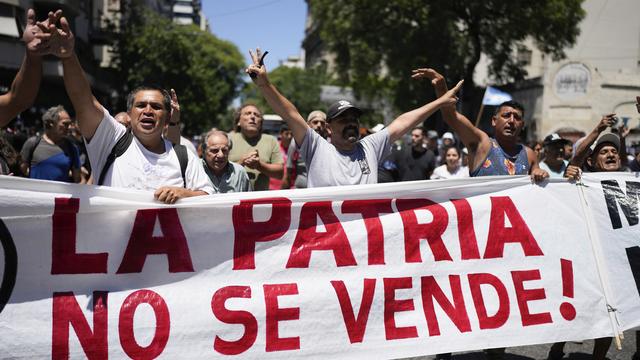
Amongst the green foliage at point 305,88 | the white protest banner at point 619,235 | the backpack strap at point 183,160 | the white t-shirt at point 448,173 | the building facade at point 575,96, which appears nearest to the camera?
the backpack strap at point 183,160

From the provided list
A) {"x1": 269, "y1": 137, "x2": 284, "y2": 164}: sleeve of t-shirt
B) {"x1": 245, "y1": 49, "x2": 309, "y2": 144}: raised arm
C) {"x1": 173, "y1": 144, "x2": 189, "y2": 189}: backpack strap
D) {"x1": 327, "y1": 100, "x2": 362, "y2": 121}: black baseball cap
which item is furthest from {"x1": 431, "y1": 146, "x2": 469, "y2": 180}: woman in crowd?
{"x1": 173, "y1": 144, "x2": 189, "y2": 189}: backpack strap

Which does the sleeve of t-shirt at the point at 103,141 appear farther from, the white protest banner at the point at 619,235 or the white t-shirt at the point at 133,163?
the white protest banner at the point at 619,235

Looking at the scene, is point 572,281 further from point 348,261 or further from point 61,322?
point 61,322

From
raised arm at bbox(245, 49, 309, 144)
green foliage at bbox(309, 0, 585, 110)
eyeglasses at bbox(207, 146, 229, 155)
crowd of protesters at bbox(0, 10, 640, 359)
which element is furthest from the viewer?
green foliage at bbox(309, 0, 585, 110)

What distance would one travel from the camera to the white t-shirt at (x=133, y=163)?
10.2ft

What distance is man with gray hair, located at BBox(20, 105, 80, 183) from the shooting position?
19.5 feet

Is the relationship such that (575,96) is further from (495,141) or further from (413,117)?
(413,117)

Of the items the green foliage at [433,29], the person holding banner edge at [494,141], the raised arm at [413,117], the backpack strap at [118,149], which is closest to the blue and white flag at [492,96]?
the person holding banner edge at [494,141]

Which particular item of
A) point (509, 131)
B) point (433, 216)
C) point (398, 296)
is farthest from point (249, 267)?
point (509, 131)

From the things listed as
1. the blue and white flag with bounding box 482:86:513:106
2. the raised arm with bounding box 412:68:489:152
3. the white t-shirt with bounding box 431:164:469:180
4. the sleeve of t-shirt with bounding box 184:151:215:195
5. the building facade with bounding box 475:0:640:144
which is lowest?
the white t-shirt with bounding box 431:164:469:180

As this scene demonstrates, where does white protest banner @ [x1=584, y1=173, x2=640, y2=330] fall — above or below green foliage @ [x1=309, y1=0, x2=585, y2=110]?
below

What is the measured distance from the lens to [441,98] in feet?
13.9

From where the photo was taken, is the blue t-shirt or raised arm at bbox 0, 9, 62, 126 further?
the blue t-shirt

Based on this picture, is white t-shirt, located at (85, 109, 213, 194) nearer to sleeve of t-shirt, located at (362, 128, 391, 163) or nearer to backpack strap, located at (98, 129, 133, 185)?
backpack strap, located at (98, 129, 133, 185)
